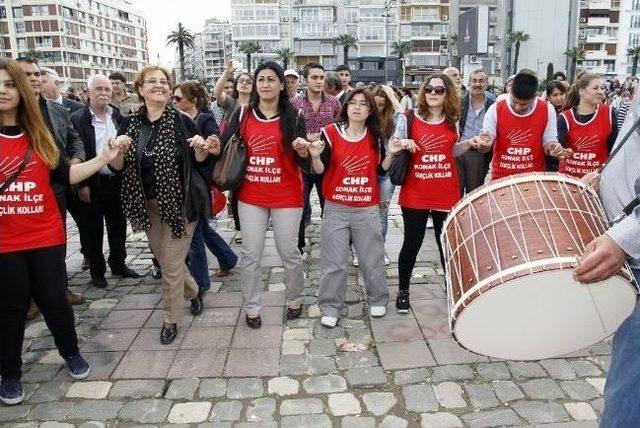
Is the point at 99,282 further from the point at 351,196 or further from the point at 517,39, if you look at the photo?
the point at 517,39

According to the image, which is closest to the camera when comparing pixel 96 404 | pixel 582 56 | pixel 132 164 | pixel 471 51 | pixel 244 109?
pixel 96 404

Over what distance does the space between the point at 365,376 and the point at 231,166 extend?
1912 millimetres

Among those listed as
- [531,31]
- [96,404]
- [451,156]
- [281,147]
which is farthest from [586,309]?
[531,31]

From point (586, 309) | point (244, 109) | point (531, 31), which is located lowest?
point (586, 309)

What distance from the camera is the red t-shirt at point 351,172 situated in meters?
4.29

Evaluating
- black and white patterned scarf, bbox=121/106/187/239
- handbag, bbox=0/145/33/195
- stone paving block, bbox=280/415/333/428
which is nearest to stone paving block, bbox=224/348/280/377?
stone paving block, bbox=280/415/333/428

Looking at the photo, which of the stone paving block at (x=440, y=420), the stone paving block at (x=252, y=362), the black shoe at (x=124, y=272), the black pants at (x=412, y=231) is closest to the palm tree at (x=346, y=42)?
the black shoe at (x=124, y=272)

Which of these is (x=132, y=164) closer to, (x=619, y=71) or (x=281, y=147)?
(x=281, y=147)

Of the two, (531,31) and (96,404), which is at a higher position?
(531,31)

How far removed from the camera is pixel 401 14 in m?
71.8

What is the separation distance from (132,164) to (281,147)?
1172 mm

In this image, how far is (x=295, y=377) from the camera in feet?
12.0

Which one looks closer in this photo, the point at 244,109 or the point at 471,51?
the point at 244,109

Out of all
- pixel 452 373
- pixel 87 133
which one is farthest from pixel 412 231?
pixel 87 133
